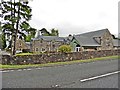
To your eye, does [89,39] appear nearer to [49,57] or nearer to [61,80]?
[49,57]

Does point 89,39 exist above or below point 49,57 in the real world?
above

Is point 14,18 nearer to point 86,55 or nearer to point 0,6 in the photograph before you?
point 0,6

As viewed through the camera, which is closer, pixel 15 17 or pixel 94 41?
pixel 15 17

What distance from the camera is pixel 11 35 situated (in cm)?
4041

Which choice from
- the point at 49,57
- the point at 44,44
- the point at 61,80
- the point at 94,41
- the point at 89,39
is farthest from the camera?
the point at 44,44

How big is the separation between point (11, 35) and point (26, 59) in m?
16.7

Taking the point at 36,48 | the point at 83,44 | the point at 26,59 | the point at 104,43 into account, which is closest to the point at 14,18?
the point at 26,59

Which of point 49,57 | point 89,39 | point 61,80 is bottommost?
point 61,80

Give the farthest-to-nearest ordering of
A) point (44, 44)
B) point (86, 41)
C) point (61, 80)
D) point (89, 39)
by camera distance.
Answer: point (44, 44) < point (89, 39) < point (86, 41) < point (61, 80)

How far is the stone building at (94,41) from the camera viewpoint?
74325 millimetres

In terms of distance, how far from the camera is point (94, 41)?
3140 inches

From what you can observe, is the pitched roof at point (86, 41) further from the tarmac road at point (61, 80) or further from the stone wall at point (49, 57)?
the tarmac road at point (61, 80)

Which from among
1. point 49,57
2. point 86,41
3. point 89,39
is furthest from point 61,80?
point 89,39

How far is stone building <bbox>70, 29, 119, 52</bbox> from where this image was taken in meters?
74.3
